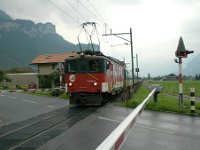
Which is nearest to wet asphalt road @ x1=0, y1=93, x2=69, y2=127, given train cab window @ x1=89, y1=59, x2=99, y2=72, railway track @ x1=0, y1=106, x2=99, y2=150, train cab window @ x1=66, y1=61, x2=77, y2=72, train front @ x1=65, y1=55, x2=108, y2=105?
railway track @ x1=0, y1=106, x2=99, y2=150

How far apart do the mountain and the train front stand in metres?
121

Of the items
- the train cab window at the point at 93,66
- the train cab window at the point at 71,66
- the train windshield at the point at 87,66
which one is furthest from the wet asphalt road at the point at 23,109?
the train cab window at the point at 93,66

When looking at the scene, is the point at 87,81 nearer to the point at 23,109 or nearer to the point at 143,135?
the point at 23,109

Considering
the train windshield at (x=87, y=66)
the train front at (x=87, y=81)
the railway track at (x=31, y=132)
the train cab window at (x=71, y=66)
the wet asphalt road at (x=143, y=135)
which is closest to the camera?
the wet asphalt road at (x=143, y=135)

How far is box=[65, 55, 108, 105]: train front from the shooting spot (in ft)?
63.2

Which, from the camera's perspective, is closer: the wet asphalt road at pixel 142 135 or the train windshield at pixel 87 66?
the wet asphalt road at pixel 142 135

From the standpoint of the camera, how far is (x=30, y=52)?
504 feet

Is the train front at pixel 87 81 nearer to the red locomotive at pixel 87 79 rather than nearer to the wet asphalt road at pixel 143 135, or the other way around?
the red locomotive at pixel 87 79

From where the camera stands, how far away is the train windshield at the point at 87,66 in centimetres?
1944

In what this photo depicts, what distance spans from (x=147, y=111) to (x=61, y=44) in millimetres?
158198

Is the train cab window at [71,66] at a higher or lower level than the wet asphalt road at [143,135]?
higher

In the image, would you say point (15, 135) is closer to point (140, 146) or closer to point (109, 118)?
point (140, 146)

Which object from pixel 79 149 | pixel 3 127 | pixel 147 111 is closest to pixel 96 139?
pixel 79 149

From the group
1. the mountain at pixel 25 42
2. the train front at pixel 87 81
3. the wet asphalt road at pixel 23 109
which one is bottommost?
the wet asphalt road at pixel 23 109
